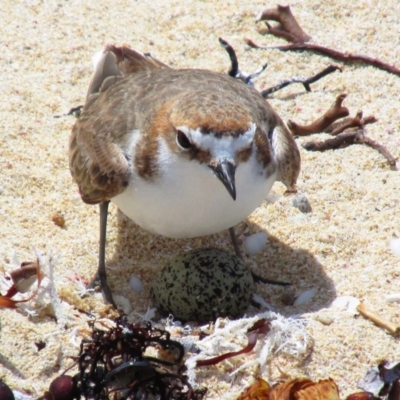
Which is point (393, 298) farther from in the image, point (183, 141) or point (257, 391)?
point (183, 141)

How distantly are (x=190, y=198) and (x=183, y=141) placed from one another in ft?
1.05

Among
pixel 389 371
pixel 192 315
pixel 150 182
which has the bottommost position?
pixel 192 315

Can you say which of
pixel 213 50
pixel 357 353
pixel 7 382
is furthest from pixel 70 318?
pixel 213 50

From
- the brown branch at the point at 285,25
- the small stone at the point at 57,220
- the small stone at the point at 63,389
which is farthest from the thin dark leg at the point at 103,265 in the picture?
the brown branch at the point at 285,25

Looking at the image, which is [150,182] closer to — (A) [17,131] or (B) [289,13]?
(A) [17,131]

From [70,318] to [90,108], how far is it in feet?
5.18

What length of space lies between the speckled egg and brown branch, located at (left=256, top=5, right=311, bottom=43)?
2.74 meters

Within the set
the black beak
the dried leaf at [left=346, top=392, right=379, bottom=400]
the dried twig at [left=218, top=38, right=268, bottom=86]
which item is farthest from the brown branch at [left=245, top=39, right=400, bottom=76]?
the dried leaf at [left=346, top=392, right=379, bottom=400]

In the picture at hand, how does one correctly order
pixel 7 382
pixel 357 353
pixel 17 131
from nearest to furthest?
pixel 7 382
pixel 357 353
pixel 17 131

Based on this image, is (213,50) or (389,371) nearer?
(389,371)

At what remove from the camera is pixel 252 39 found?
21.0ft

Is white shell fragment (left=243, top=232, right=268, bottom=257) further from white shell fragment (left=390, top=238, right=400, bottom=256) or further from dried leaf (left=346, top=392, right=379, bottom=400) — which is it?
dried leaf (left=346, top=392, right=379, bottom=400)

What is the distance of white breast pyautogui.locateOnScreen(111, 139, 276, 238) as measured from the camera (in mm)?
3969

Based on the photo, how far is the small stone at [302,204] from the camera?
494cm
